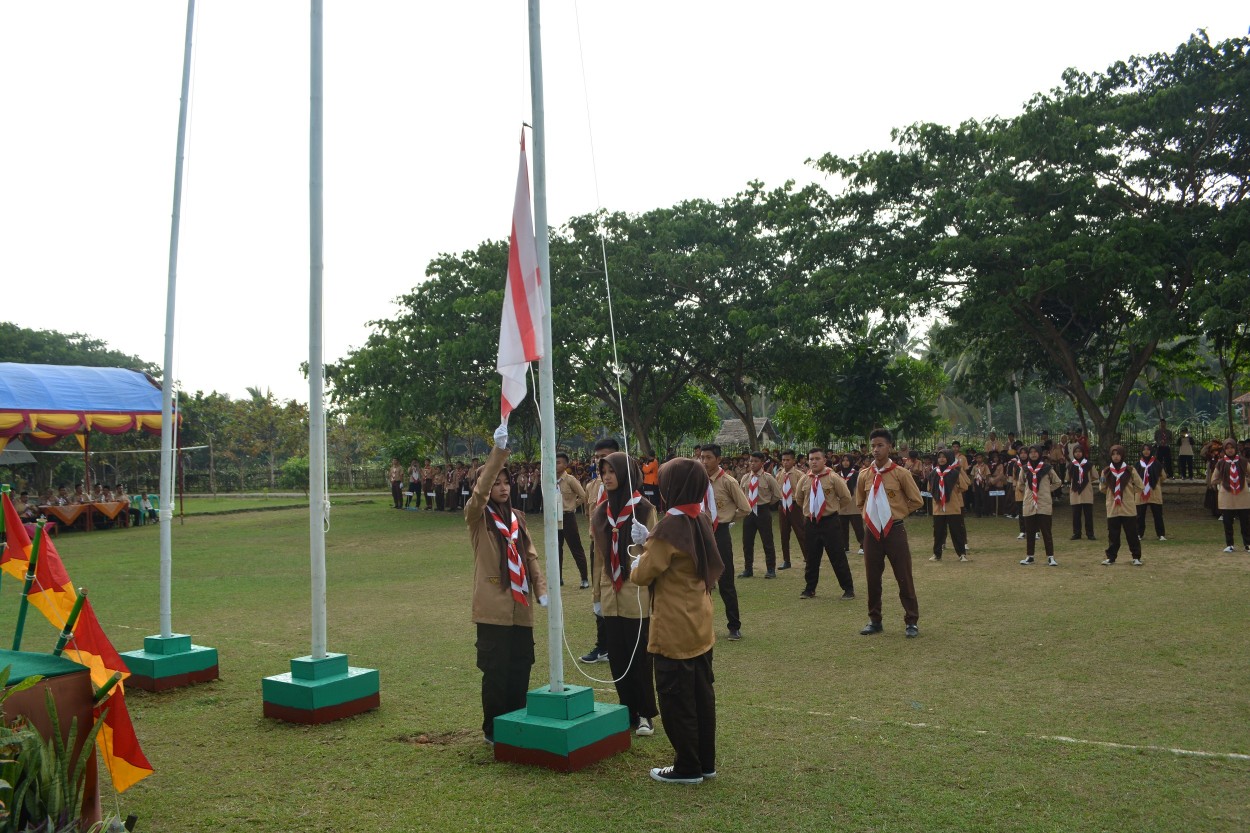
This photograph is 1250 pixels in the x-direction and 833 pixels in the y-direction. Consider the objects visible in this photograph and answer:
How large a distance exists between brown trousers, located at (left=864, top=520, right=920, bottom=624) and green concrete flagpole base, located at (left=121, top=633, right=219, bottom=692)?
5930 millimetres

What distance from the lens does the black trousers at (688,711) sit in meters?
5.23

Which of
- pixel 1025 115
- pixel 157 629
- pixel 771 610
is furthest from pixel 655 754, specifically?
pixel 1025 115

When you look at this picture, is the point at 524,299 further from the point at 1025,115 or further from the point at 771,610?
the point at 1025,115

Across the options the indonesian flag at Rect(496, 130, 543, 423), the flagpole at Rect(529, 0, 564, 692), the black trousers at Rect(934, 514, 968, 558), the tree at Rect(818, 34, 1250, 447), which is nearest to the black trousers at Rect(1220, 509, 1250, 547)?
the black trousers at Rect(934, 514, 968, 558)

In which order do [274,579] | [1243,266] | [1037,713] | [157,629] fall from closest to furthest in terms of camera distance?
[1037,713], [157,629], [274,579], [1243,266]

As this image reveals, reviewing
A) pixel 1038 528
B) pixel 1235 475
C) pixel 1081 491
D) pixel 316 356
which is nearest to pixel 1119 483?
pixel 1038 528

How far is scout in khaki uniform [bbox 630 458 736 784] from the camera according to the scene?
5254mm

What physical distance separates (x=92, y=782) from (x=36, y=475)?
140ft

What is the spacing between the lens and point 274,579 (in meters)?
15.0

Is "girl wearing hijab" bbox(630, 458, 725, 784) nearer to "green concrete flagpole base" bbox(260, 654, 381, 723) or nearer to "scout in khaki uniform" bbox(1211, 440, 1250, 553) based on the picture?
"green concrete flagpole base" bbox(260, 654, 381, 723)

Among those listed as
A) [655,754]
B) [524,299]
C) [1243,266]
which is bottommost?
[655,754]

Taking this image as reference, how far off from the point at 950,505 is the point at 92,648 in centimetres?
1296

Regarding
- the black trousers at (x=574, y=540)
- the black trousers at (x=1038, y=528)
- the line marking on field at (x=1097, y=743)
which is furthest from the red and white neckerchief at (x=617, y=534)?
the black trousers at (x=1038, y=528)

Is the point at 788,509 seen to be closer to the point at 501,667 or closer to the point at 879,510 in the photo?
the point at 879,510
